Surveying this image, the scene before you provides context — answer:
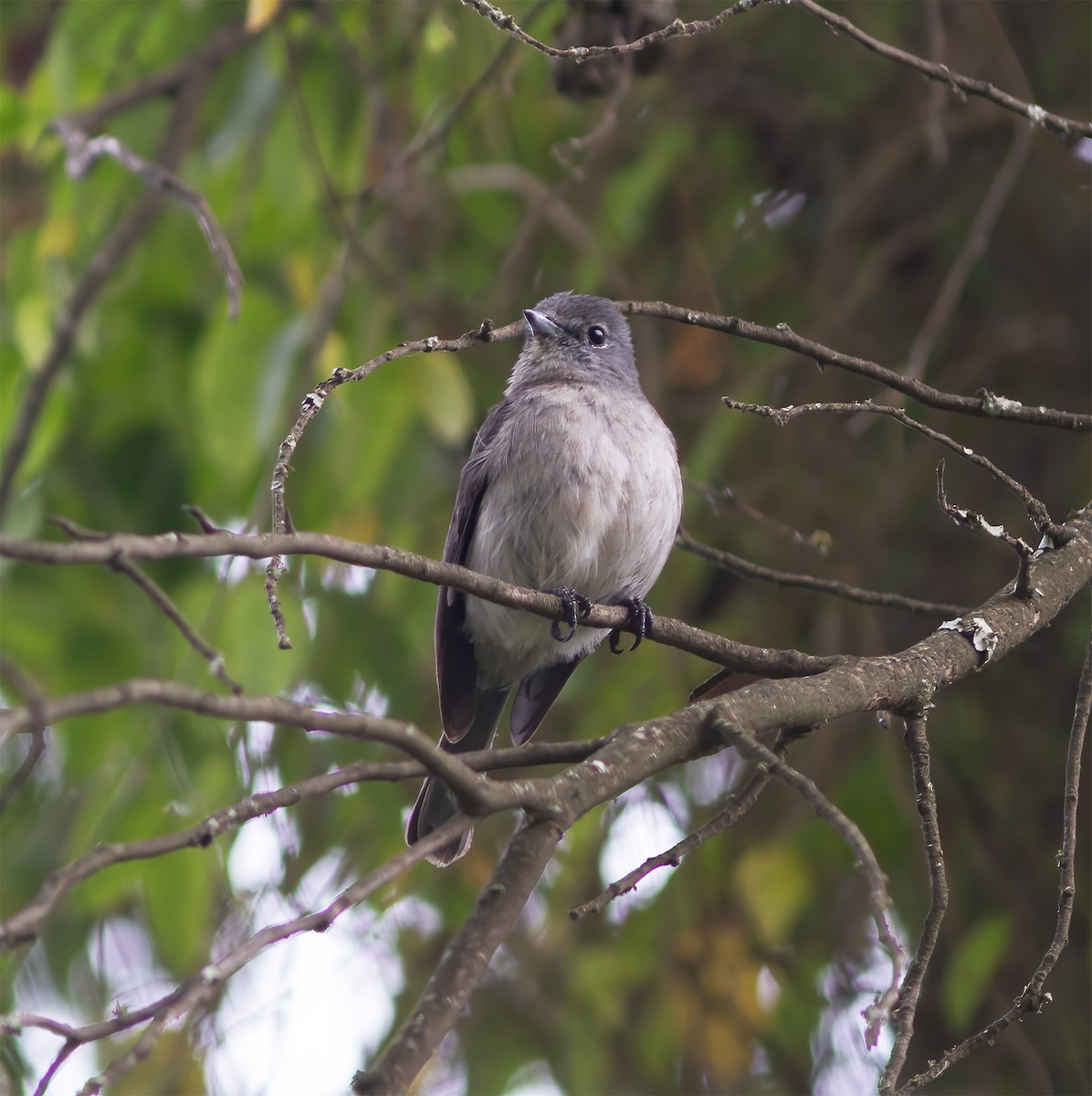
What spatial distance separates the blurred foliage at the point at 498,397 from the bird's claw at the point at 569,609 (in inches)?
13.8

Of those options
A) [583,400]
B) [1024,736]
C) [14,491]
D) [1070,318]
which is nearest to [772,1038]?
[1024,736]

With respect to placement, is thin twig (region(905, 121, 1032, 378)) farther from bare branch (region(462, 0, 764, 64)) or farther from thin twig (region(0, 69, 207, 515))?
thin twig (region(0, 69, 207, 515))

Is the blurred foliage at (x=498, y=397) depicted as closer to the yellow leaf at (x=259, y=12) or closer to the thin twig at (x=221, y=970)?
the yellow leaf at (x=259, y=12)

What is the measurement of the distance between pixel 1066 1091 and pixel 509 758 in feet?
9.89

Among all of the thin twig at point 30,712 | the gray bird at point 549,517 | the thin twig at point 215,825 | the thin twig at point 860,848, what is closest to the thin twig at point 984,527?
the thin twig at point 860,848

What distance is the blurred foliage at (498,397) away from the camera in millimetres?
3775

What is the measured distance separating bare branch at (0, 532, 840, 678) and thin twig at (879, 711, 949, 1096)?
0.92 feet

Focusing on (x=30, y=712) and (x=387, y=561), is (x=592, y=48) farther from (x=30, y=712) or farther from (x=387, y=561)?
(x=30, y=712)

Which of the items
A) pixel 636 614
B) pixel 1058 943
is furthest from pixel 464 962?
pixel 636 614

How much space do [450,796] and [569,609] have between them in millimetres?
453

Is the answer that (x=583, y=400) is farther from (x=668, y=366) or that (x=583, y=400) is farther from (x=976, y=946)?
(x=976, y=946)

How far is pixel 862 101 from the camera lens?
524 cm

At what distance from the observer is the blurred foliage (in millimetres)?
3775

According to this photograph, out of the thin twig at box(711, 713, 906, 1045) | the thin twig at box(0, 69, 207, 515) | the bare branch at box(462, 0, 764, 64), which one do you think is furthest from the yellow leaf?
the thin twig at box(711, 713, 906, 1045)
